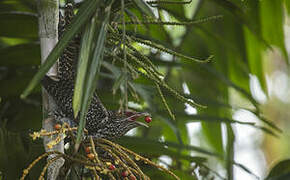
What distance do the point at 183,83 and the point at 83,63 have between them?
3.48 ft

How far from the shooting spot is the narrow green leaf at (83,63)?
1.78 ft

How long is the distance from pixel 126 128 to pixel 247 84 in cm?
81

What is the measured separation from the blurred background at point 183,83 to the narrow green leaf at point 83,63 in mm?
322

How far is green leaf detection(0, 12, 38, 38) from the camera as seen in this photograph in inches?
47.0

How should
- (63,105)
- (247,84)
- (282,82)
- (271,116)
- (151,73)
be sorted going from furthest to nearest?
1. (282,82)
2. (271,116)
3. (247,84)
4. (63,105)
5. (151,73)

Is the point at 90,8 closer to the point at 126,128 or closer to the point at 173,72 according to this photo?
the point at 126,128

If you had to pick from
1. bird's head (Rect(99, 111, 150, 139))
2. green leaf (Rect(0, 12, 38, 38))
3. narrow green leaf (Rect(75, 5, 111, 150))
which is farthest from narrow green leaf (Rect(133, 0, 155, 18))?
green leaf (Rect(0, 12, 38, 38))

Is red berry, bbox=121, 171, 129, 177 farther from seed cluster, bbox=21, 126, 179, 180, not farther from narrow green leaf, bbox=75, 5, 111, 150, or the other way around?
narrow green leaf, bbox=75, 5, 111, 150

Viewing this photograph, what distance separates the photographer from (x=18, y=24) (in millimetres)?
1237

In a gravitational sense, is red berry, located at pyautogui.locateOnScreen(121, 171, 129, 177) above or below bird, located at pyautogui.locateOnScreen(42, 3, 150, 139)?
below

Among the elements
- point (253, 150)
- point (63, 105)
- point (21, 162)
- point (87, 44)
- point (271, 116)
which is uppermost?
point (87, 44)

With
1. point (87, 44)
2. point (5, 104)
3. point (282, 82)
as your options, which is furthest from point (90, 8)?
point (282, 82)

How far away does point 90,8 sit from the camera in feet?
1.88

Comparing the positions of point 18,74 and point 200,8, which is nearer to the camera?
point 18,74
